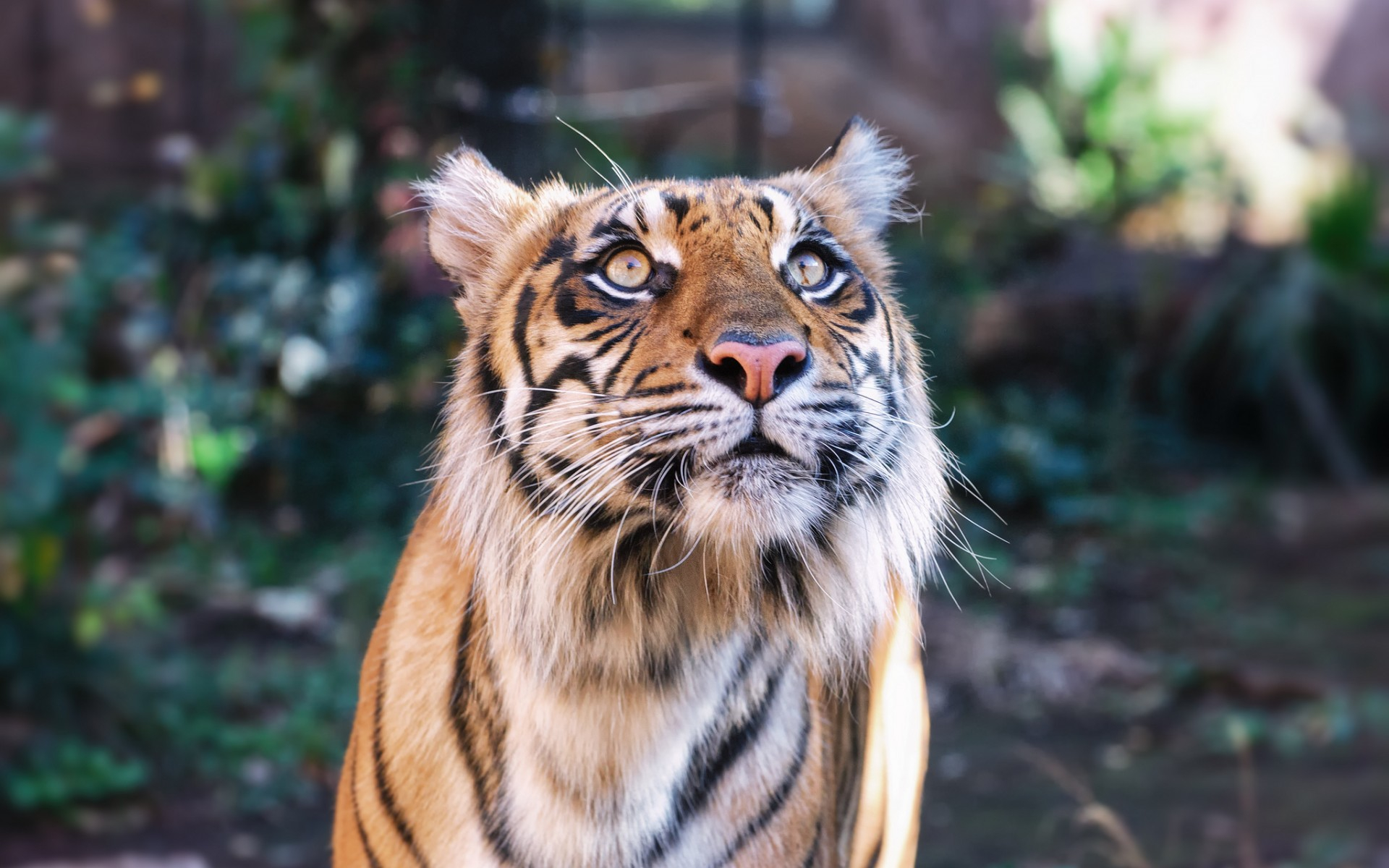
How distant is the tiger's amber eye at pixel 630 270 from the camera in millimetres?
1758

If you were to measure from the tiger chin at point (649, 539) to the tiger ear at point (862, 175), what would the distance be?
10 cm

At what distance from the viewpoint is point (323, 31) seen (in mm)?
5316

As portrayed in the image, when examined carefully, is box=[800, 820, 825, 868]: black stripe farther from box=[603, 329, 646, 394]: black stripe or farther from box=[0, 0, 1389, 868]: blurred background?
box=[603, 329, 646, 394]: black stripe

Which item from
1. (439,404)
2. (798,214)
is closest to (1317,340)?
(439,404)

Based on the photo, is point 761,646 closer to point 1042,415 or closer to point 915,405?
point 915,405

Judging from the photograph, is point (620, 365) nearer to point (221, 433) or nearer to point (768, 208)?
point (768, 208)

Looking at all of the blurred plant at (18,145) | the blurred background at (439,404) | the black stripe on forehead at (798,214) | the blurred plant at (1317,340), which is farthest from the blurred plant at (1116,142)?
the black stripe on forehead at (798,214)

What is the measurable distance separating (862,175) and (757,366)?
0.64 metres

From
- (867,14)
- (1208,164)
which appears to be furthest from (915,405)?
(867,14)

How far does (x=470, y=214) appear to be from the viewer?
194 cm

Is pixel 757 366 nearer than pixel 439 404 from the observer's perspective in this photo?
Yes

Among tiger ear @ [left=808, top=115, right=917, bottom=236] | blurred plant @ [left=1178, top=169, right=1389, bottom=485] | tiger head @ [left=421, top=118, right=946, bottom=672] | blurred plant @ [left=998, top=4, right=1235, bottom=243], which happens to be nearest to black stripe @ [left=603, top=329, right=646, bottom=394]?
tiger head @ [left=421, top=118, right=946, bottom=672]

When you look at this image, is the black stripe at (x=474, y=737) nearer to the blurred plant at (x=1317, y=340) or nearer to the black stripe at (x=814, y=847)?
the black stripe at (x=814, y=847)

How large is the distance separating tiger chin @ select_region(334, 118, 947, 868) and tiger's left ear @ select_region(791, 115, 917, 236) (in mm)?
82
